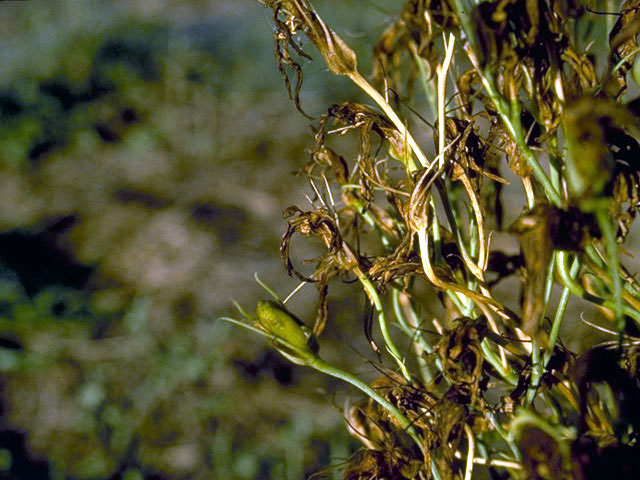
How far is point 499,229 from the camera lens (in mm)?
572

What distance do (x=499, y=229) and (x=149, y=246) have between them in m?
1.79

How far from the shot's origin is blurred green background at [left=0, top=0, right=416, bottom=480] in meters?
1.50

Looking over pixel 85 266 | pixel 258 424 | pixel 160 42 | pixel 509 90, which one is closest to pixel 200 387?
pixel 258 424

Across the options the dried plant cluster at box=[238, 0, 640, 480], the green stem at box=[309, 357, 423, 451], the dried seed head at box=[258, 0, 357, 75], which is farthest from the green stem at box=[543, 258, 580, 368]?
the dried seed head at box=[258, 0, 357, 75]

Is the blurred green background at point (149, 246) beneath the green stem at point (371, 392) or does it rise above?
beneath

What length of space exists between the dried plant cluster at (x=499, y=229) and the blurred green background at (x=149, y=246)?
148 mm

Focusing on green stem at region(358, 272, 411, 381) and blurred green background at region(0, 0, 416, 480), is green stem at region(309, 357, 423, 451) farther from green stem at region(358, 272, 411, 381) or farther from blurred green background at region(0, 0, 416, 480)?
blurred green background at region(0, 0, 416, 480)

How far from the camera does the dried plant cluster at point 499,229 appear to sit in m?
0.36

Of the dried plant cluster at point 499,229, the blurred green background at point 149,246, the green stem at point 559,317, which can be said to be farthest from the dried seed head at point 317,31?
the green stem at point 559,317

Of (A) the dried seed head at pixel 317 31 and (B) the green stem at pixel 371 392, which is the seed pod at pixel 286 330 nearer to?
(B) the green stem at pixel 371 392

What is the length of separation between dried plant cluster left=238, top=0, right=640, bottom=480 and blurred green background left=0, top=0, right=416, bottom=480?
0.15 metres

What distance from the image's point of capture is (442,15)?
40 centimetres

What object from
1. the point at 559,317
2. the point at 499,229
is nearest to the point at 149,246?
the point at 499,229

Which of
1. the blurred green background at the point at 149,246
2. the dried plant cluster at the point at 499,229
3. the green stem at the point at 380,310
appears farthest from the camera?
the blurred green background at the point at 149,246
